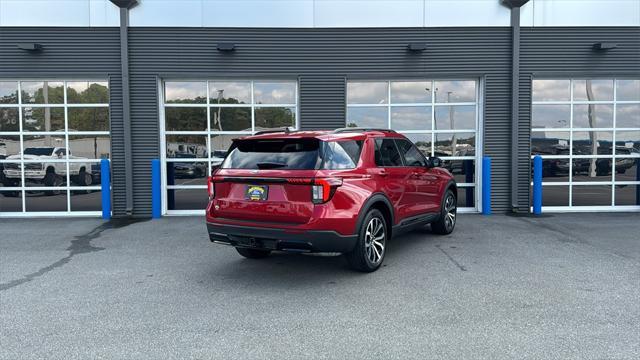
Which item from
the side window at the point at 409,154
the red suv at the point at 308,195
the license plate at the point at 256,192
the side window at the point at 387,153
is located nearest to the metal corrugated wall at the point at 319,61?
the side window at the point at 409,154

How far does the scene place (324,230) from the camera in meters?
5.16

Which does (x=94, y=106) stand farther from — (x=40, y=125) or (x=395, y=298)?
(x=395, y=298)

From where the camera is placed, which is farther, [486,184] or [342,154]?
[486,184]

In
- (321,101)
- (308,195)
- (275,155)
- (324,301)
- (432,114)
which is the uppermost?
(321,101)

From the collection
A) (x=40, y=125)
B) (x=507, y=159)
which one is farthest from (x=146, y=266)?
(x=507, y=159)

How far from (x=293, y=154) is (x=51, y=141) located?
26.4 feet

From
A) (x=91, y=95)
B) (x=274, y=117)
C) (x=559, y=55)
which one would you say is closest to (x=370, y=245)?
(x=274, y=117)

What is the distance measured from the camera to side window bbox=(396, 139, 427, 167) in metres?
6.95

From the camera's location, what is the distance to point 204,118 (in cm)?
1098

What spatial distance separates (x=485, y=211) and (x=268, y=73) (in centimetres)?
578

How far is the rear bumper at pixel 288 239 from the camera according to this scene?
5.15 metres

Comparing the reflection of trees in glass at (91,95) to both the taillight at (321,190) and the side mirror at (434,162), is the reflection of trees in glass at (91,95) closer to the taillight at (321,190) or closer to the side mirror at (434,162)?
the side mirror at (434,162)

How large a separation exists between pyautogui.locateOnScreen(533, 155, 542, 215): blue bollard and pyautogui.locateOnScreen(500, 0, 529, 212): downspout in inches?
14.7

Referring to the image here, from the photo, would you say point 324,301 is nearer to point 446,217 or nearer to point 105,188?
point 446,217
